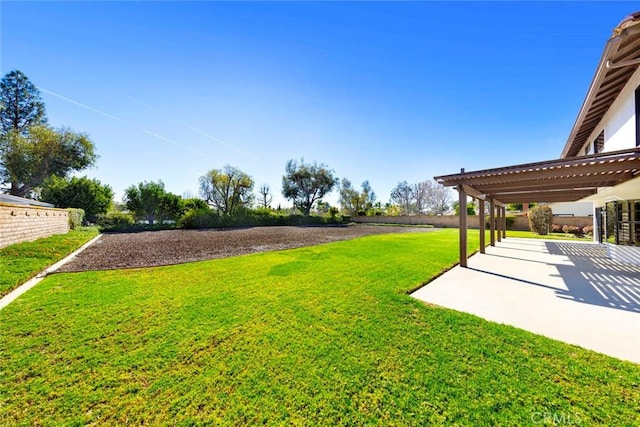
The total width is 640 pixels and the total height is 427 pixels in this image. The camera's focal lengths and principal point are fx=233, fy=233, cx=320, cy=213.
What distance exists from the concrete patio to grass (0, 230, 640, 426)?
45 centimetres

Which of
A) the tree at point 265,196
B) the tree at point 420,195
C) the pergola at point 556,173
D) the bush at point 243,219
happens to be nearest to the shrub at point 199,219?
the bush at point 243,219

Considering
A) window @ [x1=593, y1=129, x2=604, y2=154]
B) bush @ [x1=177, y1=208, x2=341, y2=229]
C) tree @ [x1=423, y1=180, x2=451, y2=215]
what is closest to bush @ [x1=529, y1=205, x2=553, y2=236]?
window @ [x1=593, y1=129, x2=604, y2=154]

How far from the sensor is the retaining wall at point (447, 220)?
58.2 feet

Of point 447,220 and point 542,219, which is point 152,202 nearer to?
point 447,220

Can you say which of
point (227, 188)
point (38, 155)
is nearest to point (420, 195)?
point (227, 188)

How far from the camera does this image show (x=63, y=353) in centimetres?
258

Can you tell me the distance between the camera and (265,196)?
38.6m

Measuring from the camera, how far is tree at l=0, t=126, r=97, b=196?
20828 millimetres

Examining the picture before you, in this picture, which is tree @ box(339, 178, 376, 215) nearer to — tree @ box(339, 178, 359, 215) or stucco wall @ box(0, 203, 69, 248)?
tree @ box(339, 178, 359, 215)

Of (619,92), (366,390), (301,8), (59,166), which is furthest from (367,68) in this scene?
(59,166)

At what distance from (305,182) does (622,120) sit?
32.9 meters

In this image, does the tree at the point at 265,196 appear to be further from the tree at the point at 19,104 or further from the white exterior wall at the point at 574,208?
the white exterior wall at the point at 574,208

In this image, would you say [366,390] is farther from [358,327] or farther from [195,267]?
[195,267]

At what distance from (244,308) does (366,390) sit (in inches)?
93.3
